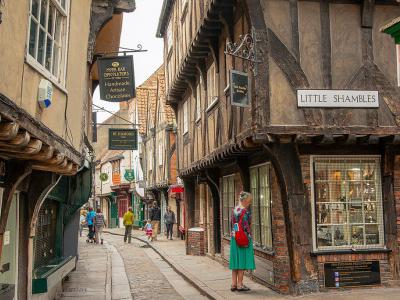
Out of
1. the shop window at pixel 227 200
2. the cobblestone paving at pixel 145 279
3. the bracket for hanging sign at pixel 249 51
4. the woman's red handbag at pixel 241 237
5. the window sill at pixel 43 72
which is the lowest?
the cobblestone paving at pixel 145 279

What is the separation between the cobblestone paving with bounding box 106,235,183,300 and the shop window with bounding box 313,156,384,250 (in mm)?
3161

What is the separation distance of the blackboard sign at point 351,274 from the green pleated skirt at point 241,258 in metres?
1.36

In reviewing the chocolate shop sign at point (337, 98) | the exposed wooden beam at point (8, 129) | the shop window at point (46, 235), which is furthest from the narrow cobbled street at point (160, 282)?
the exposed wooden beam at point (8, 129)

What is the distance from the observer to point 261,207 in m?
10.4

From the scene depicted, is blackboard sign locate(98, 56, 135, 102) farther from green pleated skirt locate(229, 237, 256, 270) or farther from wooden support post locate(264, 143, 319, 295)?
green pleated skirt locate(229, 237, 256, 270)

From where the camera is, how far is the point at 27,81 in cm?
541

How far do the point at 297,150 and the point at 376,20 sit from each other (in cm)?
298

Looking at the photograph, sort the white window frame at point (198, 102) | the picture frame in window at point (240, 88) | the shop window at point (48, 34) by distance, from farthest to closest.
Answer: the white window frame at point (198, 102) < the picture frame in window at point (240, 88) < the shop window at point (48, 34)

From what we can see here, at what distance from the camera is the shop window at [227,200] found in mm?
12727

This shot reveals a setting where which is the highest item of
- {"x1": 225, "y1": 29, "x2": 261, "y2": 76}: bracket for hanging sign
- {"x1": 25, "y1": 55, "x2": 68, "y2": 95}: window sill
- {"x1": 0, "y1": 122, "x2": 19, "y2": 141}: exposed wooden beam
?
{"x1": 225, "y1": 29, "x2": 261, "y2": 76}: bracket for hanging sign

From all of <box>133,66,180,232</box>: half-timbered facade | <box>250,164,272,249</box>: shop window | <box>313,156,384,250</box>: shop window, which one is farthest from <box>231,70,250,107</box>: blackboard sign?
<box>133,66,180,232</box>: half-timbered facade

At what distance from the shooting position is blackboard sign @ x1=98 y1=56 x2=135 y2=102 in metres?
10.1

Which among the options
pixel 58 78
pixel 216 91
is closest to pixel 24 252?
pixel 58 78

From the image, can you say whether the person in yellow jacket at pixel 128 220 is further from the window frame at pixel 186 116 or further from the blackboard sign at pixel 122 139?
the blackboard sign at pixel 122 139
